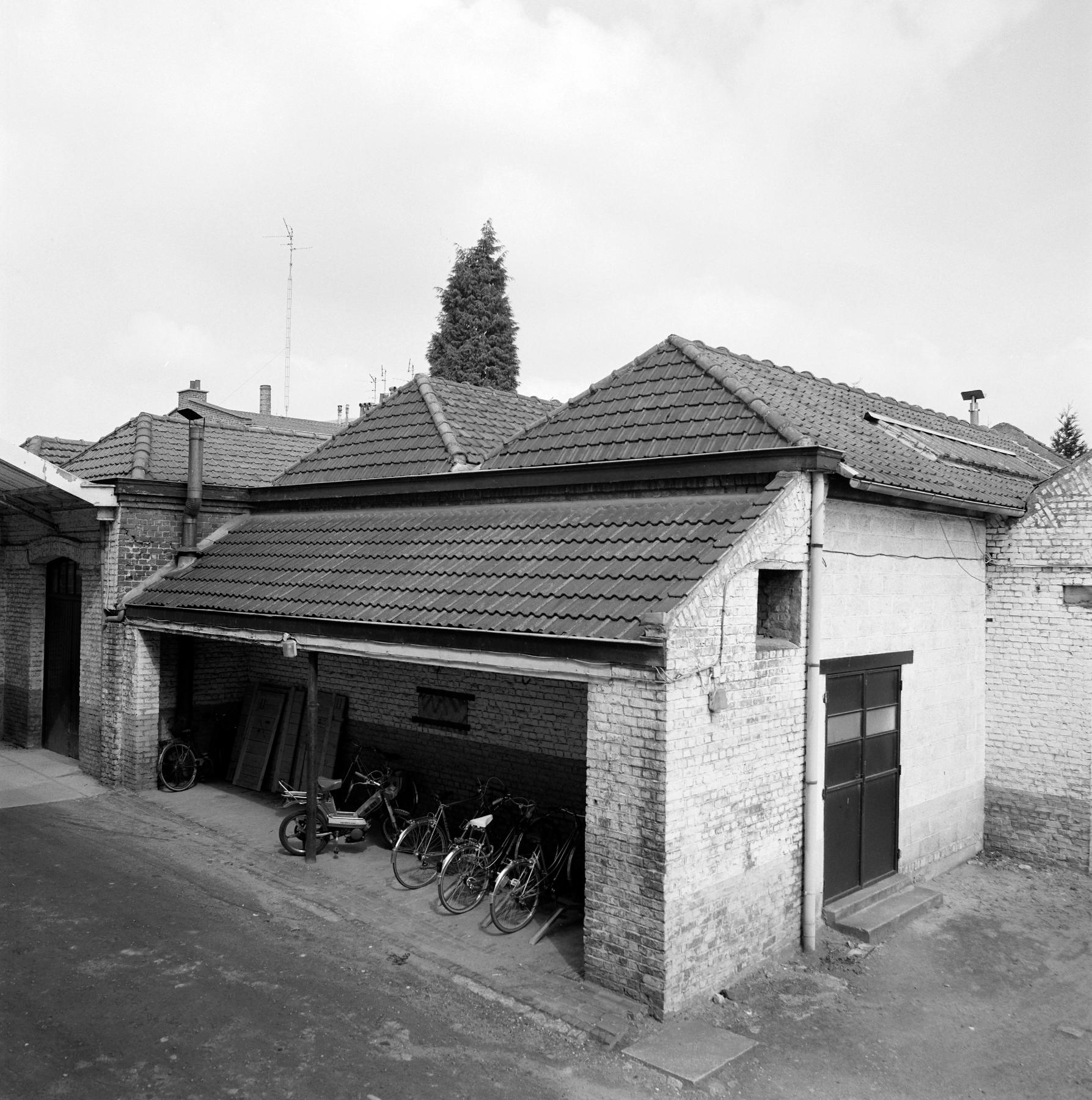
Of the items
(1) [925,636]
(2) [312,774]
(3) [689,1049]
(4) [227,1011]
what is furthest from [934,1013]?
(2) [312,774]

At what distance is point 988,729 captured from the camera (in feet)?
36.8

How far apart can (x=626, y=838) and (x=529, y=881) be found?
183cm

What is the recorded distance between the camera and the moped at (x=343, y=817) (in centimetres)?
1051

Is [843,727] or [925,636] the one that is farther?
[925,636]

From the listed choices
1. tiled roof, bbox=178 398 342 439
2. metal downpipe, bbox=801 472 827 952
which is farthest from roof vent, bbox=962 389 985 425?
tiled roof, bbox=178 398 342 439

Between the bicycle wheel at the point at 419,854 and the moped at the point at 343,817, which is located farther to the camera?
the moped at the point at 343,817

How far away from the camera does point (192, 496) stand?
1338 cm

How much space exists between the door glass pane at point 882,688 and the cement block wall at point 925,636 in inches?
8.2

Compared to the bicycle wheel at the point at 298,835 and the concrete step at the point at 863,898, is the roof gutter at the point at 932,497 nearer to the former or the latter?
the concrete step at the point at 863,898

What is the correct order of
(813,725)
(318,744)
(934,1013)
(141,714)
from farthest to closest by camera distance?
(141,714) → (318,744) → (813,725) → (934,1013)

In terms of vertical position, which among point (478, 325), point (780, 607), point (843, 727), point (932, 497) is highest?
point (478, 325)

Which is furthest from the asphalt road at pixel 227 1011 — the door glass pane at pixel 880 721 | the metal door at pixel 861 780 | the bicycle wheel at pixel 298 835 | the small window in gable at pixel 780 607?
the door glass pane at pixel 880 721

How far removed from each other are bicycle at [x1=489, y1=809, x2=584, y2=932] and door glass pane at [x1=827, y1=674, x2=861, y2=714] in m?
2.61

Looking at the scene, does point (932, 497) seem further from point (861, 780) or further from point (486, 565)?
point (486, 565)
